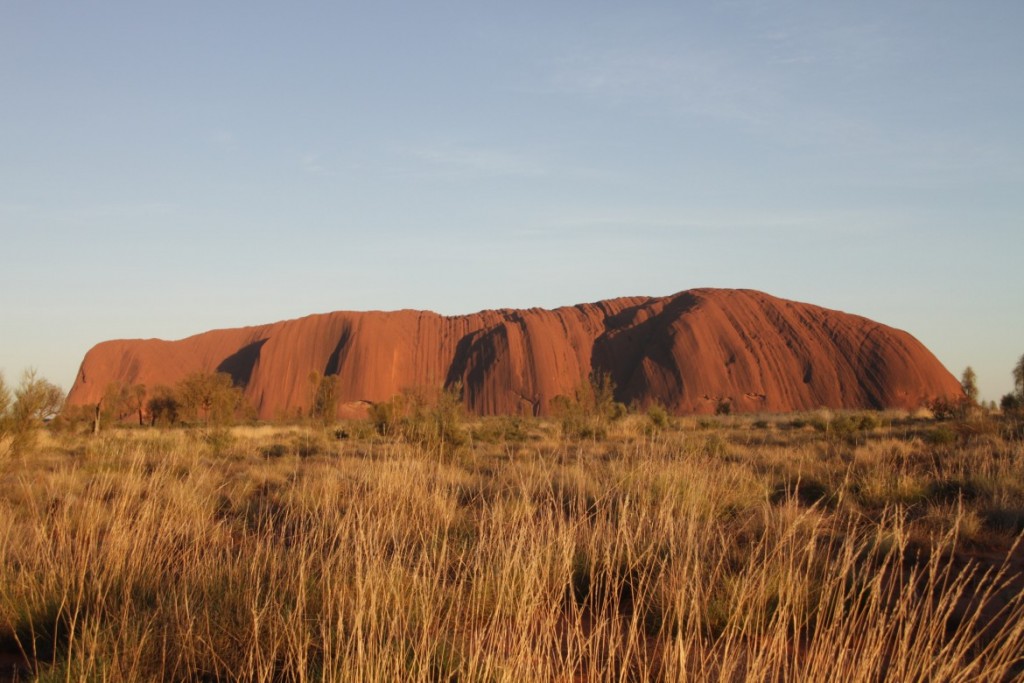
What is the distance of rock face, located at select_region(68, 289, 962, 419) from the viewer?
56406 mm

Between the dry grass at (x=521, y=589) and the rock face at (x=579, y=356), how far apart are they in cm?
4562

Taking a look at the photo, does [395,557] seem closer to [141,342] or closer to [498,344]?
[498,344]

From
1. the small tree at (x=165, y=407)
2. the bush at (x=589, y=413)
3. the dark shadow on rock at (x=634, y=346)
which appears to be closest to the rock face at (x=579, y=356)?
the dark shadow on rock at (x=634, y=346)

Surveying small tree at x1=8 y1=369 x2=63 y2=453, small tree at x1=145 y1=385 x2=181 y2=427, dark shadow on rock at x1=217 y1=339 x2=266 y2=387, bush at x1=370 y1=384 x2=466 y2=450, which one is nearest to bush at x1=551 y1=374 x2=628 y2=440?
bush at x1=370 y1=384 x2=466 y2=450

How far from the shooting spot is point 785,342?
2378 inches

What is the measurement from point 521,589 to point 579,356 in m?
63.7

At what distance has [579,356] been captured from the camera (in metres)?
66.9

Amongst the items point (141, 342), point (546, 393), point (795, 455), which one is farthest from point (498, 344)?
point (795, 455)

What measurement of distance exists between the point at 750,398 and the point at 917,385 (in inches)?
488

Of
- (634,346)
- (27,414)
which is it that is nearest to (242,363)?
(634,346)

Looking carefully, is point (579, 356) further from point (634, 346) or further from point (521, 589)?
point (521, 589)

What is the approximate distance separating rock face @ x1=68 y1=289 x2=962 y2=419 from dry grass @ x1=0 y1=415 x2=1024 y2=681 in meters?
45.6

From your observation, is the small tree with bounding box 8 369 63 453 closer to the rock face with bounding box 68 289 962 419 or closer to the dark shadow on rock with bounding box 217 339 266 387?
the rock face with bounding box 68 289 962 419

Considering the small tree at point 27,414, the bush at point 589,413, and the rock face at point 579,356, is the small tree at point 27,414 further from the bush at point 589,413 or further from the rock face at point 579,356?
the rock face at point 579,356
